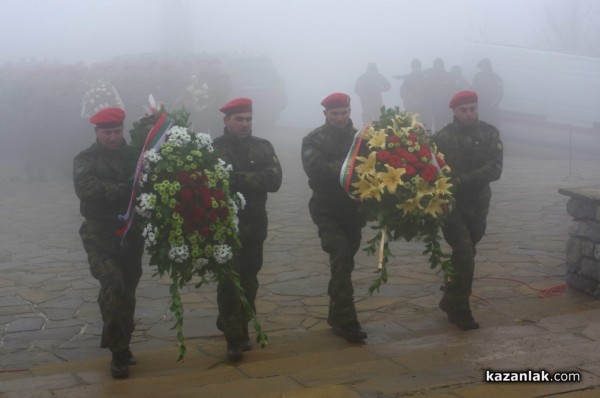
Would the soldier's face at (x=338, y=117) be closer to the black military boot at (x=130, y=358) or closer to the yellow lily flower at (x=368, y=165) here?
the yellow lily flower at (x=368, y=165)

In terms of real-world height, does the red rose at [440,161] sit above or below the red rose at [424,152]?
below

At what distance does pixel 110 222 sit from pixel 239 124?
1219mm

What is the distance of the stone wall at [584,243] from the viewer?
862 centimetres

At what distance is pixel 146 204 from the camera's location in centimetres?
652

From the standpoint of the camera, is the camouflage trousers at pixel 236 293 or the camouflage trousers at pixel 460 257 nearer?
the camouflage trousers at pixel 236 293

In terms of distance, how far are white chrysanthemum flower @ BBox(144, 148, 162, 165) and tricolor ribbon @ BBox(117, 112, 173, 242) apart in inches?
1.5

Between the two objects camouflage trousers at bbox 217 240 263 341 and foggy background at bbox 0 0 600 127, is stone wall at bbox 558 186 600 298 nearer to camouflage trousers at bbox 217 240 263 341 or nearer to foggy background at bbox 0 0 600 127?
camouflage trousers at bbox 217 240 263 341

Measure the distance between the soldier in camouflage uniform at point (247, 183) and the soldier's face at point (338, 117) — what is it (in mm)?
552

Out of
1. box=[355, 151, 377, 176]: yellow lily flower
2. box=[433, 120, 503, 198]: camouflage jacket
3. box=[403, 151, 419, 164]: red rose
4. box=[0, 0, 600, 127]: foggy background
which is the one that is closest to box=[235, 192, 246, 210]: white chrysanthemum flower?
box=[355, 151, 377, 176]: yellow lily flower

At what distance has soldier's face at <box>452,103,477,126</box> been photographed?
26.8 ft

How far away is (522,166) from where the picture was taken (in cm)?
1945

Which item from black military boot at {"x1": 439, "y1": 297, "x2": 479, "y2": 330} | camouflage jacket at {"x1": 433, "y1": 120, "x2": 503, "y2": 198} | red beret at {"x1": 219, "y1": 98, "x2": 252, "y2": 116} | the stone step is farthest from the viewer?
camouflage jacket at {"x1": 433, "y1": 120, "x2": 503, "y2": 198}

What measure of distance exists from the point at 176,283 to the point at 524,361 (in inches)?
87.4

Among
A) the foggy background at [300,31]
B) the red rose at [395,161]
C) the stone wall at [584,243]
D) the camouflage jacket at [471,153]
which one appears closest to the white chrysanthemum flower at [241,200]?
the red rose at [395,161]
